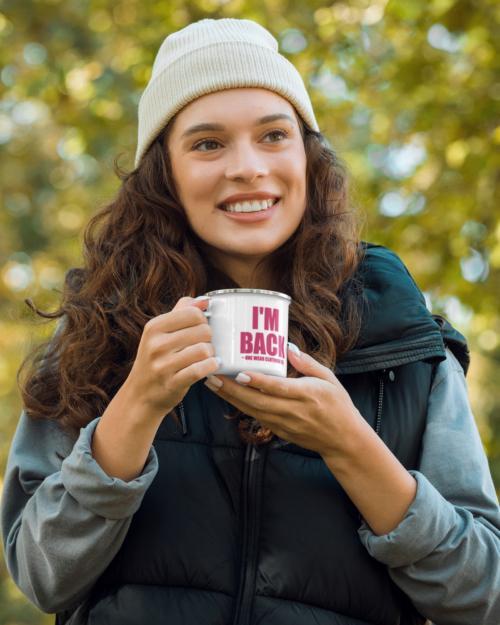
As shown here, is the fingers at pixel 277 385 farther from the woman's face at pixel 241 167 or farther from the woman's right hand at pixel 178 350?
the woman's face at pixel 241 167

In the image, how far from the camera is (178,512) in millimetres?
2643

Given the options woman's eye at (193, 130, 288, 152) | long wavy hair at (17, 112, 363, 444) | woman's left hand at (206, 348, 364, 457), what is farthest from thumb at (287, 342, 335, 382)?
woman's eye at (193, 130, 288, 152)

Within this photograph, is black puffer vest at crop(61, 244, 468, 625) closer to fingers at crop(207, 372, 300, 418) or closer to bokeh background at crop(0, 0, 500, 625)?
fingers at crop(207, 372, 300, 418)

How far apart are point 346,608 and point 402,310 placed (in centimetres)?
75

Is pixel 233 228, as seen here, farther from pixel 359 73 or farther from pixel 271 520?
pixel 359 73

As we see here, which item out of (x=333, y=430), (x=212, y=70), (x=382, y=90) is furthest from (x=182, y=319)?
(x=382, y=90)

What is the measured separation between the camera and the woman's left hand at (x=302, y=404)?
2299mm

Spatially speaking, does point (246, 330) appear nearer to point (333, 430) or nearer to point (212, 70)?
point (333, 430)

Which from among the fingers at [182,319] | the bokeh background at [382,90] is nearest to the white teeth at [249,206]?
the fingers at [182,319]

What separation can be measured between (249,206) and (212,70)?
1.34 feet

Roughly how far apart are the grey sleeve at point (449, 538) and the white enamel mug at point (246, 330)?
0.54m

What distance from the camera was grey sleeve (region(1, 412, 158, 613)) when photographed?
2.44m

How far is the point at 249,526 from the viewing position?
8.58 feet

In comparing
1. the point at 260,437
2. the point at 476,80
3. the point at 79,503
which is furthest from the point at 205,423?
the point at 476,80
